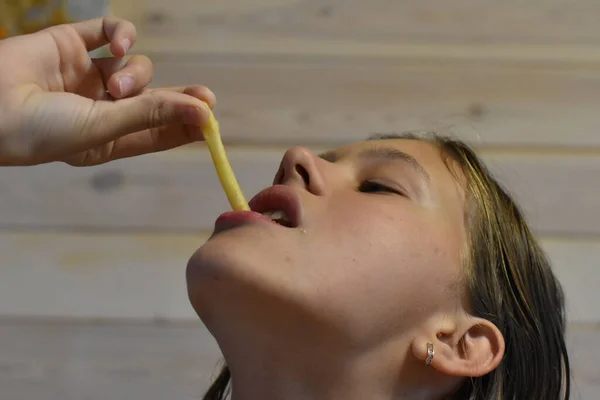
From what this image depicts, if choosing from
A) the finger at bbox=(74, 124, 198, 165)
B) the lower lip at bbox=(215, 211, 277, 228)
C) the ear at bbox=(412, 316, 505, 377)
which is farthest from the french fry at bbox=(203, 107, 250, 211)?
the ear at bbox=(412, 316, 505, 377)

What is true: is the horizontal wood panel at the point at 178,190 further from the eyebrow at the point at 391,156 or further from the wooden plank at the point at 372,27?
the eyebrow at the point at 391,156

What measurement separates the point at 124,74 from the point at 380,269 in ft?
1.23

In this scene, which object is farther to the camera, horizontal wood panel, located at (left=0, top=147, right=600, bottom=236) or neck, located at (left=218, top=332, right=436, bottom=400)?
horizontal wood panel, located at (left=0, top=147, right=600, bottom=236)

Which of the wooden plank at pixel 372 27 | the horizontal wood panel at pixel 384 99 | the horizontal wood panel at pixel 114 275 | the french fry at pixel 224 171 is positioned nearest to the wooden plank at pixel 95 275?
the horizontal wood panel at pixel 114 275

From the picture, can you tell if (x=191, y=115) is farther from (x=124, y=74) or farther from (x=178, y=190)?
(x=178, y=190)

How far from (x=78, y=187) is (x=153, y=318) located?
0.27 meters

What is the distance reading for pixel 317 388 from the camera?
0.84m

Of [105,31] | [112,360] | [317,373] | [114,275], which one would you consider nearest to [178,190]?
[114,275]

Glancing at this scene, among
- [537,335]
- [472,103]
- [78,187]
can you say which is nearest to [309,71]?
[472,103]

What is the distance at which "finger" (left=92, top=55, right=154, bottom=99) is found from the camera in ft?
2.74

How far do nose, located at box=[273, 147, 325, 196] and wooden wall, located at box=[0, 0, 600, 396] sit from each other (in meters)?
0.40

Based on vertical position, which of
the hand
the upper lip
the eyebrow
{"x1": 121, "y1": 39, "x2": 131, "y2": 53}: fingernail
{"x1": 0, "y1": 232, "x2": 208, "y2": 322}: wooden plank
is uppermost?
{"x1": 121, "y1": 39, "x2": 131, "y2": 53}: fingernail

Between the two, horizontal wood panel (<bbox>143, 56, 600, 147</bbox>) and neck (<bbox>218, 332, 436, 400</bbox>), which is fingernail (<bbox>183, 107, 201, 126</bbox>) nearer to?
neck (<bbox>218, 332, 436, 400</bbox>)

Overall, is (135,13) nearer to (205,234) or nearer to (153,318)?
(205,234)
